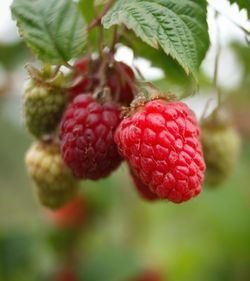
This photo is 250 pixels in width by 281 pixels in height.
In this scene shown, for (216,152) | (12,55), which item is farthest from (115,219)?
(216,152)

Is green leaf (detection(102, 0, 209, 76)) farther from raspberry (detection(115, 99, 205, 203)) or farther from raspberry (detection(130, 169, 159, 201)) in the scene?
raspberry (detection(130, 169, 159, 201))

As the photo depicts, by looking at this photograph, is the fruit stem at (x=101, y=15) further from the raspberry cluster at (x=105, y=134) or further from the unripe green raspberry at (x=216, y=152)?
the unripe green raspberry at (x=216, y=152)

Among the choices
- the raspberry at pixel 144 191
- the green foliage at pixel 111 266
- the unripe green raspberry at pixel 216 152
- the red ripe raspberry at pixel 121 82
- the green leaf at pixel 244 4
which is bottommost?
the green foliage at pixel 111 266

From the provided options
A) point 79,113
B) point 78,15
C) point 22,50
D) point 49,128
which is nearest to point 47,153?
point 49,128

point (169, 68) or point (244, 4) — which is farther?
point (169, 68)

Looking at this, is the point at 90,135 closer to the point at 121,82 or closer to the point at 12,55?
the point at 121,82

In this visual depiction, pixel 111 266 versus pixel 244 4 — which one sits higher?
pixel 244 4

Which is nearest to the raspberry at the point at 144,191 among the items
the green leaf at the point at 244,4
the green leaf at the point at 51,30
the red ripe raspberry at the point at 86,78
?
the red ripe raspberry at the point at 86,78
